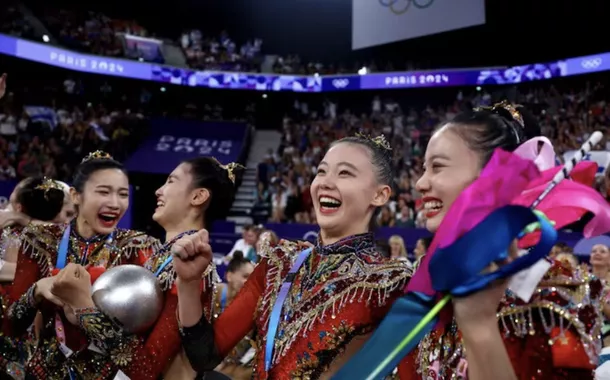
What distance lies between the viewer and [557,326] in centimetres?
127

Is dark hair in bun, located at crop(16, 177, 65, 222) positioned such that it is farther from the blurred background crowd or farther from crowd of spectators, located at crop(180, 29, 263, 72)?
crowd of spectators, located at crop(180, 29, 263, 72)

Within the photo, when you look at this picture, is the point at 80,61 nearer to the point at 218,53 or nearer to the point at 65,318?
the point at 218,53

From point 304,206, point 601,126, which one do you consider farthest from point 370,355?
point 601,126

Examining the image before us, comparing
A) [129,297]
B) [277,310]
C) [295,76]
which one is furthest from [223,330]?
[295,76]

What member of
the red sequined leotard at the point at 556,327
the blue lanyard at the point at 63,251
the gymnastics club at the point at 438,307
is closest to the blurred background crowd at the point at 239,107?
the blue lanyard at the point at 63,251

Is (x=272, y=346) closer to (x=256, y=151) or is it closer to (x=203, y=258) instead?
(x=203, y=258)

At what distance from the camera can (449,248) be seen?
1.15 m

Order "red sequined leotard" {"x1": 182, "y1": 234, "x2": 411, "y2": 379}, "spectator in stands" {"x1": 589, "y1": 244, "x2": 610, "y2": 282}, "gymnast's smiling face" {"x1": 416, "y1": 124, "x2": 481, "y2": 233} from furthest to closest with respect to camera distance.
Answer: "spectator in stands" {"x1": 589, "y1": 244, "x2": 610, "y2": 282} < "red sequined leotard" {"x1": 182, "y1": 234, "x2": 411, "y2": 379} < "gymnast's smiling face" {"x1": 416, "y1": 124, "x2": 481, "y2": 233}

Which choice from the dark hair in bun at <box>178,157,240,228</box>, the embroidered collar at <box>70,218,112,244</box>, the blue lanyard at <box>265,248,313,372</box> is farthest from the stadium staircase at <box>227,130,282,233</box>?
the blue lanyard at <box>265,248,313,372</box>

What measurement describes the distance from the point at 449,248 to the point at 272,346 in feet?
3.30

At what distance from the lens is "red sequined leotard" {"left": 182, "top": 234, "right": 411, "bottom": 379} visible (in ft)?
6.36

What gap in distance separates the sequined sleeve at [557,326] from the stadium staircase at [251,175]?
14.7 m

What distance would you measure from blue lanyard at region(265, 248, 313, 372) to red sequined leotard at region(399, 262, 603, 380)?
2.54 feet

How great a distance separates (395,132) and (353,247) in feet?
57.6
